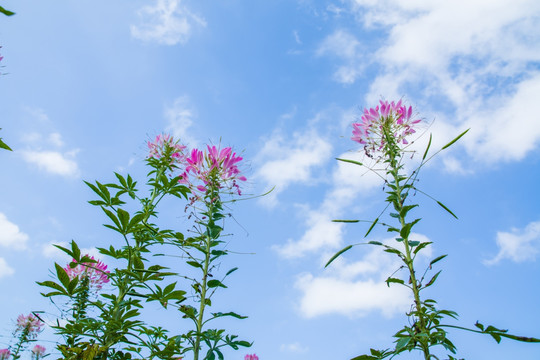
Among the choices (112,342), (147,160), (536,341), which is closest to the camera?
(536,341)

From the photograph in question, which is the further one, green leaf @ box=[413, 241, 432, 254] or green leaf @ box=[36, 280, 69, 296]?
green leaf @ box=[36, 280, 69, 296]

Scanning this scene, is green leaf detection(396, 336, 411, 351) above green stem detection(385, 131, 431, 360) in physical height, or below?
below

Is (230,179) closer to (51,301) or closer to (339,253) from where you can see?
(339,253)

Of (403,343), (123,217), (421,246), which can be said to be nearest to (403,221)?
(421,246)

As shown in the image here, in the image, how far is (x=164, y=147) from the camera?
Result: 12.3ft

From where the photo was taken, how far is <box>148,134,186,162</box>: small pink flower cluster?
3.71 metres

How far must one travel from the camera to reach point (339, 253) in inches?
79.0

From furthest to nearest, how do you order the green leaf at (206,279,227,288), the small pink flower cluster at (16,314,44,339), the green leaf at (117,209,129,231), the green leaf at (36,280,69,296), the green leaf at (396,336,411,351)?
the small pink flower cluster at (16,314,44,339), the green leaf at (117,209,129,231), the green leaf at (36,280,69,296), the green leaf at (206,279,227,288), the green leaf at (396,336,411,351)

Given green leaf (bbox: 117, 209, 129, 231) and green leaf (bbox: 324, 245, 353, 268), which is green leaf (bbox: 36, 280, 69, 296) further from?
green leaf (bbox: 324, 245, 353, 268)

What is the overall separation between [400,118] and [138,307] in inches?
96.2

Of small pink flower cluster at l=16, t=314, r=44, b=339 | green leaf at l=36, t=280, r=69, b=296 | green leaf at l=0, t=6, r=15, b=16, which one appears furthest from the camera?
small pink flower cluster at l=16, t=314, r=44, b=339

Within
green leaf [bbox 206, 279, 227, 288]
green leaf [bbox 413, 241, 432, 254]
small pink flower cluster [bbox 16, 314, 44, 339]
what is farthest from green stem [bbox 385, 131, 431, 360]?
small pink flower cluster [bbox 16, 314, 44, 339]

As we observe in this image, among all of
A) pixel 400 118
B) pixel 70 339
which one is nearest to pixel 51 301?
pixel 70 339

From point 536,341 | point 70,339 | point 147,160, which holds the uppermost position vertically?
point 147,160
